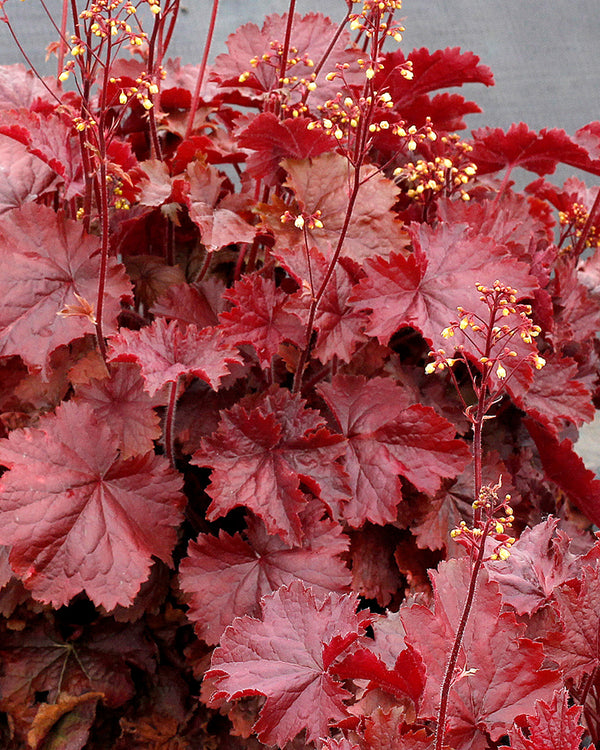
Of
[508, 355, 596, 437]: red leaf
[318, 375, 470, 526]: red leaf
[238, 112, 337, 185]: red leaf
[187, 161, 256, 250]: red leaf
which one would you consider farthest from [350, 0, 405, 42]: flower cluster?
[508, 355, 596, 437]: red leaf

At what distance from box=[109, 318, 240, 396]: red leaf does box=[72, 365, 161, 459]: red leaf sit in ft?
0.37

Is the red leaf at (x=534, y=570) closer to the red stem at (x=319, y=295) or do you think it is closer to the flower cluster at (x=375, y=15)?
the red stem at (x=319, y=295)

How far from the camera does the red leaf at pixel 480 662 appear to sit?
2.46ft

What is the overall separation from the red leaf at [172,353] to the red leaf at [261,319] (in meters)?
0.04

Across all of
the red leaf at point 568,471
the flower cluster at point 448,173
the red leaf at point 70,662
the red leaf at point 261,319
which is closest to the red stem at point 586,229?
the flower cluster at point 448,173

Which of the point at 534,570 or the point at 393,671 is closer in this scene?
the point at 393,671

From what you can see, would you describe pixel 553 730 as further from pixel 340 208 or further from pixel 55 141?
pixel 55 141

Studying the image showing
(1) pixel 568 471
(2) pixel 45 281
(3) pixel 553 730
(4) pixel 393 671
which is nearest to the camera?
(3) pixel 553 730

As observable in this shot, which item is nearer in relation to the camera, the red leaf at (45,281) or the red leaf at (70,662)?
the red leaf at (45,281)

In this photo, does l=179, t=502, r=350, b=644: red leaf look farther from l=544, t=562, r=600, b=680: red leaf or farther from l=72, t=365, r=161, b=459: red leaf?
l=544, t=562, r=600, b=680: red leaf

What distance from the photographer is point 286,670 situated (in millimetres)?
794

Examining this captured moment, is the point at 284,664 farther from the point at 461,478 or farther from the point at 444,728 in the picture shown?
the point at 461,478

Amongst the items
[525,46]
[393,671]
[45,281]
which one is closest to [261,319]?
[45,281]

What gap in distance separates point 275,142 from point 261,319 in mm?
290
